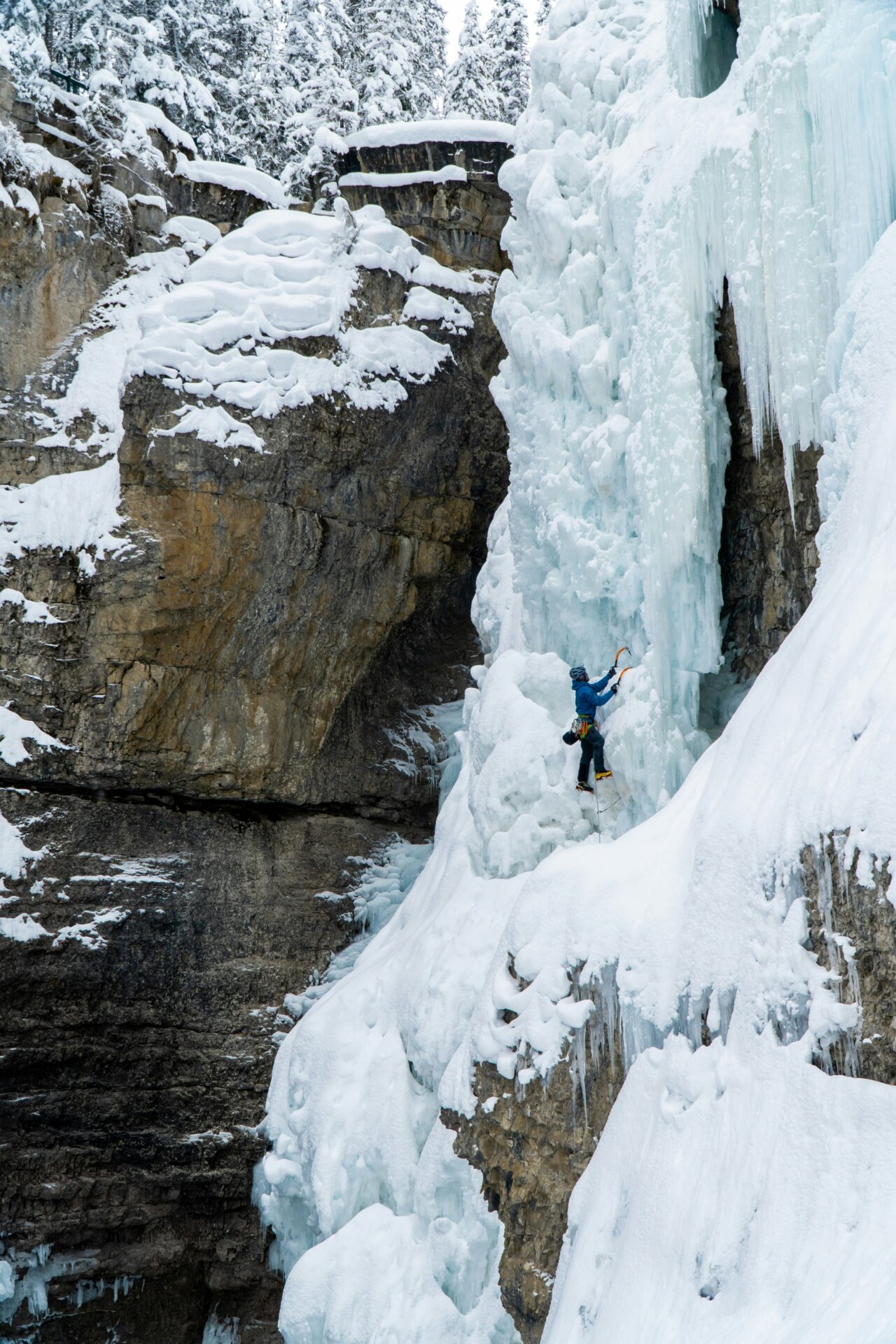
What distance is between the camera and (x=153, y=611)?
41.7ft

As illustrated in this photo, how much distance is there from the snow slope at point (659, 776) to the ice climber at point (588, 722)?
17 cm

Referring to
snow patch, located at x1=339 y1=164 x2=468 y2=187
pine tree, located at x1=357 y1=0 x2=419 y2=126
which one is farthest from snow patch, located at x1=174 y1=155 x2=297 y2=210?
pine tree, located at x1=357 y1=0 x2=419 y2=126

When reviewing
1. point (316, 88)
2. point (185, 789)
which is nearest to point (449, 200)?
point (316, 88)

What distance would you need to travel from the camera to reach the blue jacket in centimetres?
892

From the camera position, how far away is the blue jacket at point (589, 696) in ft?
29.3

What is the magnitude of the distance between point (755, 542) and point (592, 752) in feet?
6.70

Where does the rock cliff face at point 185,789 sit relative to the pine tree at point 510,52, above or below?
below

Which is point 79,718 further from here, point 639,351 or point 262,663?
point 639,351

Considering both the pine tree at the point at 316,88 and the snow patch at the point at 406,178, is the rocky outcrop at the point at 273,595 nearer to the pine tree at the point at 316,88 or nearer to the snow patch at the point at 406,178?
the snow patch at the point at 406,178

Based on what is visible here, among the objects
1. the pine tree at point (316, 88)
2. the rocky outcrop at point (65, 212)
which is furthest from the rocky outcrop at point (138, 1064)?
the pine tree at point (316, 88)

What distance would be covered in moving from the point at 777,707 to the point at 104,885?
8711mm

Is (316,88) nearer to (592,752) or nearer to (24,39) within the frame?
(24,39)

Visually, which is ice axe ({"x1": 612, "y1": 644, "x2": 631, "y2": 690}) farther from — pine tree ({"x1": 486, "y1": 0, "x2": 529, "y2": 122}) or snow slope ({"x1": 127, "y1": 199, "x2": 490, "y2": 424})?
pine tree ({"x1": 486, "y1": 0, "x2": 529, "y2": 122})

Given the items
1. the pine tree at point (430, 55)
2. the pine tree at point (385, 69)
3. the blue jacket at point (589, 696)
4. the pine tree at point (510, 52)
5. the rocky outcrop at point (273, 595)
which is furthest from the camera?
the pine tree at point (430, 55)
